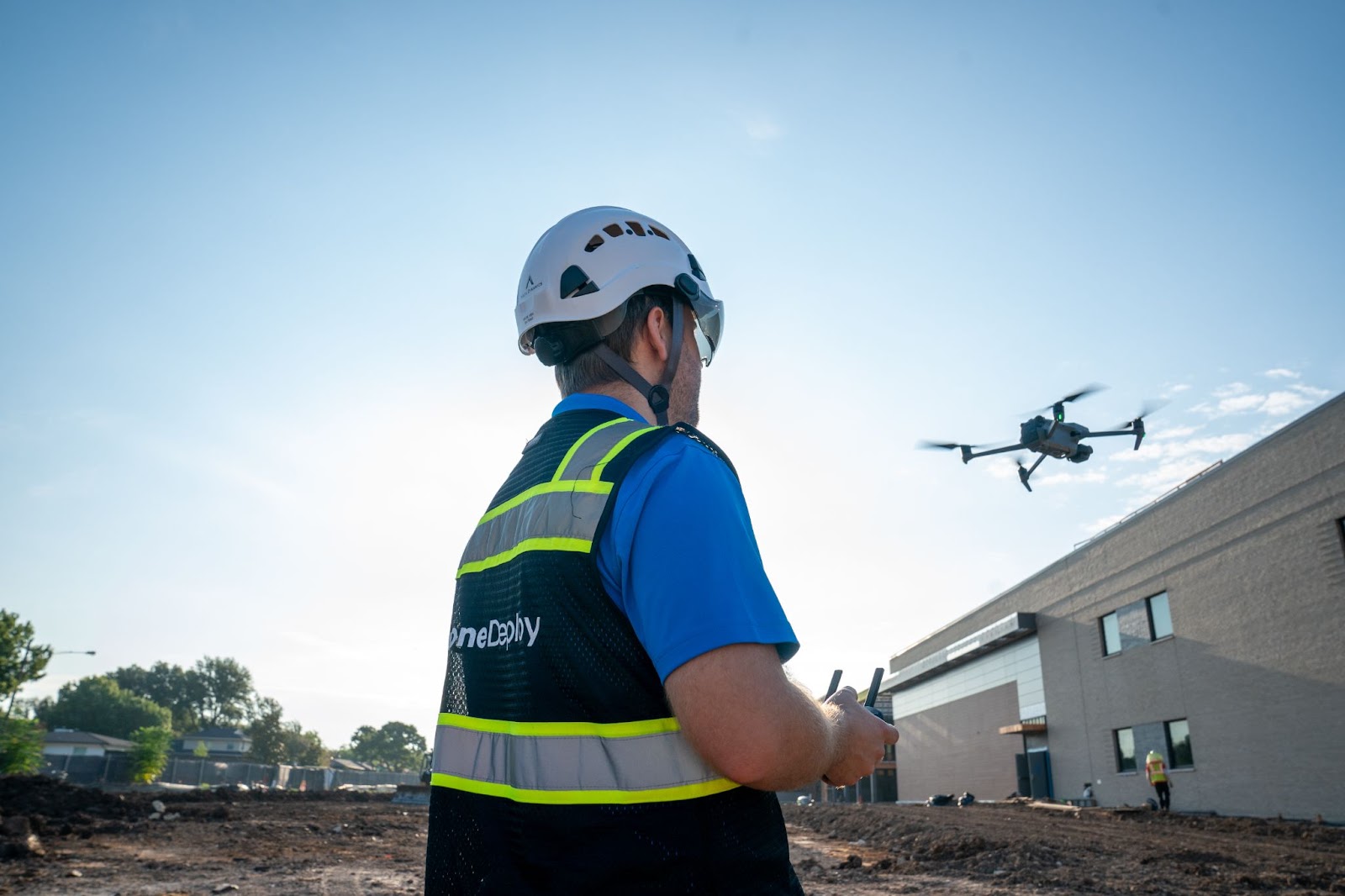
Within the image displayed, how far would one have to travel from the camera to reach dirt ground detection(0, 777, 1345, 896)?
386 inches

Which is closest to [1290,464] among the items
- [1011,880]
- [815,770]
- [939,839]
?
[939,839]

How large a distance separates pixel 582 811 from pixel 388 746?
570 feet

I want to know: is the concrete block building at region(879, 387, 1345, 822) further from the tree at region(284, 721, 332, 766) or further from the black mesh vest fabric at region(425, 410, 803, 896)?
the tree at region(284, 721, 332, 766)

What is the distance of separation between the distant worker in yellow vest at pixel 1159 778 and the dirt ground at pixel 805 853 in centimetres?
375

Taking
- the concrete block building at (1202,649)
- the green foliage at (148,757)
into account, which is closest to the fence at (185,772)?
the green foliage at (148,757)

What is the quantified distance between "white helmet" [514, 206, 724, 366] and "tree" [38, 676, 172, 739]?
125 m

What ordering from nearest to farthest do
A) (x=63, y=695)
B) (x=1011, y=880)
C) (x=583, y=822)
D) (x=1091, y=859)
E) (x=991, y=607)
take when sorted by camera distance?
(x=583, y=822) < (x=1011, y=880) < (x=1091, y=859) < (x=991, y=607) < (x=63, y=695)

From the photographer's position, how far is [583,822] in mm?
1323

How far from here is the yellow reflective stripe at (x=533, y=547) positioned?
1449mm

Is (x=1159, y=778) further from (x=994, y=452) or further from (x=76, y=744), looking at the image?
(x=76, y=744)

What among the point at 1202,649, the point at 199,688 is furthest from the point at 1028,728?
the point at 199,688

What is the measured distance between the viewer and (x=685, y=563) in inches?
52.6

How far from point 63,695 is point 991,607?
11596 cm

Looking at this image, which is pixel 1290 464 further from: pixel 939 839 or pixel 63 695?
pixel 63 695
